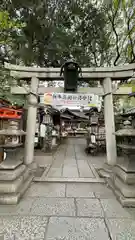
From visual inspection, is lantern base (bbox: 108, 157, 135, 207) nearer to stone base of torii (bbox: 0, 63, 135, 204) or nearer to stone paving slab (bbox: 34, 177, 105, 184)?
stone paving slab (bbox: 34, 177, 105, 184)

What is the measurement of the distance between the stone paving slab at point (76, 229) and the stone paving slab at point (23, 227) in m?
0.13

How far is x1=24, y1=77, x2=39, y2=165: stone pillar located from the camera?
456 centimetres

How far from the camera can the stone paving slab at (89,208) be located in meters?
2.51

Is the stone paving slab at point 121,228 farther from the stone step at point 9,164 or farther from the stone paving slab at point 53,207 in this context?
the stone step at point 9,164

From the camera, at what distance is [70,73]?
442cm

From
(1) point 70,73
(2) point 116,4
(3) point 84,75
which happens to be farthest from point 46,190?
(2) point 116,4

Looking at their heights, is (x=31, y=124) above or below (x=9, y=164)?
above

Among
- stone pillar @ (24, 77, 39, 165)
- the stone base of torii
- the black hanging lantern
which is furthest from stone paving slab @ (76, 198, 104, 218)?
the black hanging lantern

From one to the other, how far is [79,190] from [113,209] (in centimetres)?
97

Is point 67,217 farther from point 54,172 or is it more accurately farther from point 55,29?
point 55,29

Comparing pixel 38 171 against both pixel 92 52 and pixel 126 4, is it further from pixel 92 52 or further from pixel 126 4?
pixel 126 4

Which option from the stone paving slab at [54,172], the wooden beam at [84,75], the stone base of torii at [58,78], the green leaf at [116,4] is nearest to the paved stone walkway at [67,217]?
the stone paving slab at [54,172]

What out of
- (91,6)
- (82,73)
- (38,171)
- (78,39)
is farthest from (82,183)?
(91,6)

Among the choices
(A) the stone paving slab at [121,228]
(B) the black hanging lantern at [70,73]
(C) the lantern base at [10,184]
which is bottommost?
(A) the stone paving slab at [121,228]
